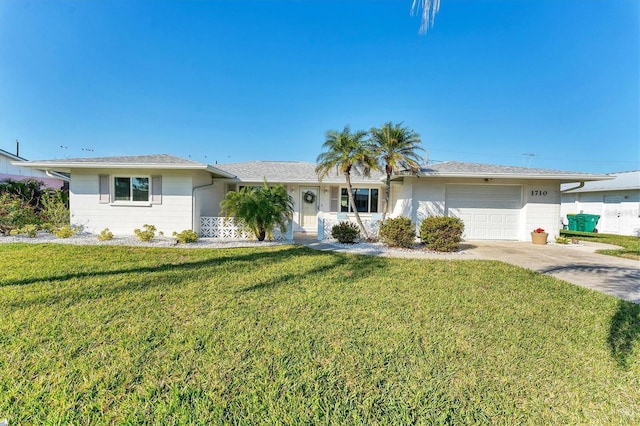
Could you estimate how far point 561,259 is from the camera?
8258mm

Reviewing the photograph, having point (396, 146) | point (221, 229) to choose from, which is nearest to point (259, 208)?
point (221, 229)

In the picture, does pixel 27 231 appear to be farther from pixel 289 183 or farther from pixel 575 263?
pixel 575 263

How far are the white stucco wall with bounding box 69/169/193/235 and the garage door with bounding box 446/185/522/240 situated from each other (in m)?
10.9

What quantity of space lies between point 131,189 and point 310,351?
10.7 m

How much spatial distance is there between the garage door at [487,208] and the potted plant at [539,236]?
0.83 metres

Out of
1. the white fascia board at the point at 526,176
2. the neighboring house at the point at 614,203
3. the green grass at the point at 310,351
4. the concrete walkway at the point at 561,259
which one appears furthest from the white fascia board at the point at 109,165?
the neighboring house at the point at 614,203

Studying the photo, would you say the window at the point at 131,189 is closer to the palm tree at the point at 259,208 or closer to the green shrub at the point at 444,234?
the palm tree at the point at 259,208

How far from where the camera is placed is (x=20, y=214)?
10109mm

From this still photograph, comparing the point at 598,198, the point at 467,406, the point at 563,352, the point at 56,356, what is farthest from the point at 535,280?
the point at 598,198

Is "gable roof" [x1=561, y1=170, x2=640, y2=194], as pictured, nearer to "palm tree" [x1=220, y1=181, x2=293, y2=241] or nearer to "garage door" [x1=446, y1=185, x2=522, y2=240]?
"garage door" [x1=446, y1=185, x2=522, y2=240]

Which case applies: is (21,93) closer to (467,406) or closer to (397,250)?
(397,250)

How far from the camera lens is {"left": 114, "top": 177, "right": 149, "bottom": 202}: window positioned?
413 inches

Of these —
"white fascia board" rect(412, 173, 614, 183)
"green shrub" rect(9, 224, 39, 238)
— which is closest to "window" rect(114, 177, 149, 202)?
"green shrub" rect(9, 224, 39, 238)

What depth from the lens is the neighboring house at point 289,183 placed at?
1041cm
